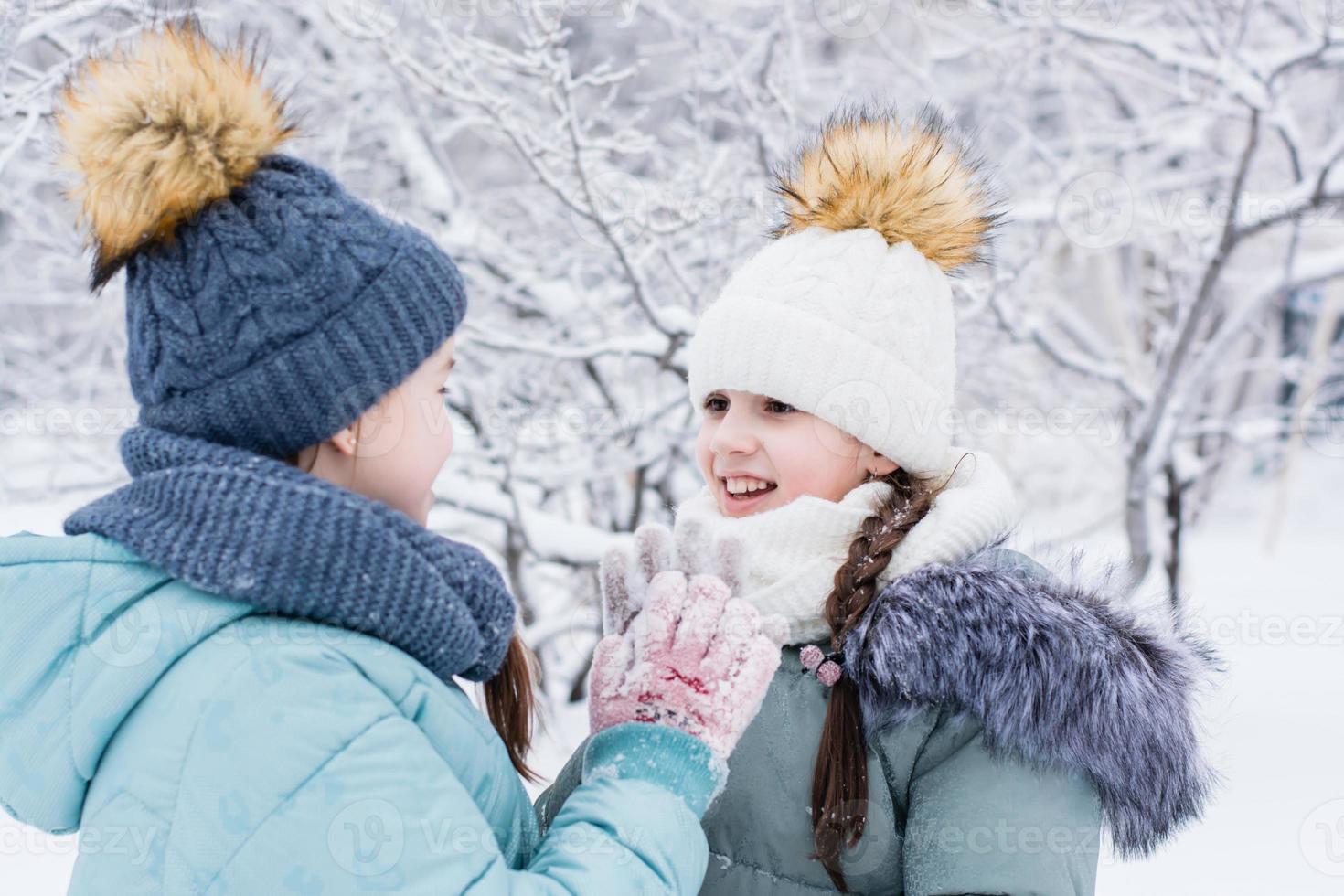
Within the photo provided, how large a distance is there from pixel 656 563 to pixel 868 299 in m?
0.66

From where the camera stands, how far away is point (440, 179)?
4.90 meters

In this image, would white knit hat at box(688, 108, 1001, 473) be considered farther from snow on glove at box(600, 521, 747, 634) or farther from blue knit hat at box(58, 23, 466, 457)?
blue knit hat at box(58, 23, 466, 457)

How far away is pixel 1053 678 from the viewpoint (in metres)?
1.49

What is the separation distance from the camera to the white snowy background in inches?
143

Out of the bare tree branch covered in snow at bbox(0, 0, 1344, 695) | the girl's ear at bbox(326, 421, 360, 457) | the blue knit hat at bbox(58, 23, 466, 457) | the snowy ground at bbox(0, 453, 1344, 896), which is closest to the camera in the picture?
the blue knit hat at bbox(58, 23, 466, 457)

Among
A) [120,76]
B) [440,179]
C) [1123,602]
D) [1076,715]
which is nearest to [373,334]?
[120,76]

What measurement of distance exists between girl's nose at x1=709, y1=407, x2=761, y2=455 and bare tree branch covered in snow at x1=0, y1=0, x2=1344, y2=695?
1.65m

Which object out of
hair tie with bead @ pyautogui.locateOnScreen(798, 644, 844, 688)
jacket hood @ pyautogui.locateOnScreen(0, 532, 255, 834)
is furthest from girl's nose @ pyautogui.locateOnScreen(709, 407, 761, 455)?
jacket hood @ pyautogui.locateOnScreen(0, 532, 255, 834)

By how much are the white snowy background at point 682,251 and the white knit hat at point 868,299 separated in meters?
1.26

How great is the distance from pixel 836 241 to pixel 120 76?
3.88 ft

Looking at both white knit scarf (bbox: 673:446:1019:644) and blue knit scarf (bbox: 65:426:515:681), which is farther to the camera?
white knit scarf (bbox: 673:446:1019:644)

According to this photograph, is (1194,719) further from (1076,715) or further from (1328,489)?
(1328,489)

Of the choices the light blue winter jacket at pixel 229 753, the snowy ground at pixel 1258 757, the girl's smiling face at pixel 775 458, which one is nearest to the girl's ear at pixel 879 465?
the girl's smiling face at pixel 775 458

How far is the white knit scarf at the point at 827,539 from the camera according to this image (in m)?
1.69
